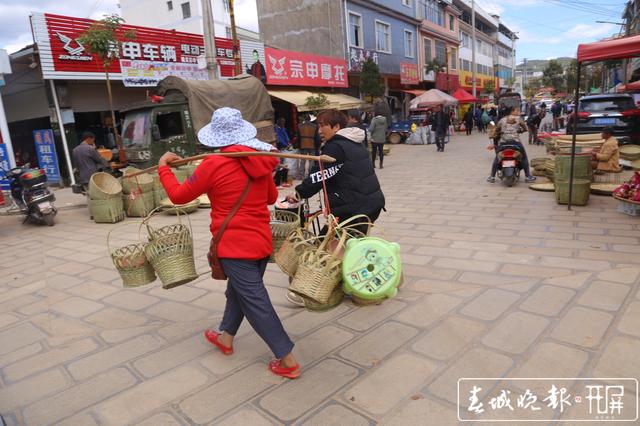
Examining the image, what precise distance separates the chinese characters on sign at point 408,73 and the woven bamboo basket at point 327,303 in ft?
74.2

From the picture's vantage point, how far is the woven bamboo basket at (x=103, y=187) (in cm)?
723

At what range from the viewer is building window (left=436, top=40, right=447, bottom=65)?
29.5 metres

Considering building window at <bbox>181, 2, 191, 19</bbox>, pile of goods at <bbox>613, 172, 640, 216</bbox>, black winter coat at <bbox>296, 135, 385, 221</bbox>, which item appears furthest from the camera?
building window at <bbox>181, 2, 191, 19</bbox>

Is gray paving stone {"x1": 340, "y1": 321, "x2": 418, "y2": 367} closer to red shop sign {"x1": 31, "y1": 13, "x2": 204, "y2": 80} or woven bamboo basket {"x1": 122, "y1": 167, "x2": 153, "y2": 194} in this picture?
woven bamboo basket {"x1": 122, "y1": 167, "x2": 153, "y2": 194}

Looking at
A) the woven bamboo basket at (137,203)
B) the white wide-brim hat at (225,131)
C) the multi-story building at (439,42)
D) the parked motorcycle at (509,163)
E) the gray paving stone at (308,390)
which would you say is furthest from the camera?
the multi-story building at (439,42)

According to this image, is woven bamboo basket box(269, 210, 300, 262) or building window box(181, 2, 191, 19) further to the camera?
building window box(181, 2, 191, 19)

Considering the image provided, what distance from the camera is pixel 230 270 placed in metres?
2.51

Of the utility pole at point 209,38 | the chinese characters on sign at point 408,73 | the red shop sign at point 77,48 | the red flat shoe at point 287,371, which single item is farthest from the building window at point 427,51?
the red flat shoe at point 287,371

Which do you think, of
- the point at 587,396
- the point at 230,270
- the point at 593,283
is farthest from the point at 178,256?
the point at 593,283

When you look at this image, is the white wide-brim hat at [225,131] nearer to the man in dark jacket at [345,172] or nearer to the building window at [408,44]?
the man in dark jacket at [345,172]

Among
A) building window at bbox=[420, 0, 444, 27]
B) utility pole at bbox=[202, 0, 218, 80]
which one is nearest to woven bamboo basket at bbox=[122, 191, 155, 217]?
utility pole at bbox=[202, 0, 218, 80]

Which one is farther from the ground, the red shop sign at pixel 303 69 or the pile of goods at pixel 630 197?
the red shop sign at pixel 303 69

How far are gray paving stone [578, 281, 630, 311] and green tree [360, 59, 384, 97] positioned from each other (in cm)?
1663

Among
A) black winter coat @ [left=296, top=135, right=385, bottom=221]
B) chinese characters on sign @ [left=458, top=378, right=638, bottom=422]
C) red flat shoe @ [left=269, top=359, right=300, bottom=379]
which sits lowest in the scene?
chinese characters on sign @ [left=458, top=378, right=638, bottom=422]
